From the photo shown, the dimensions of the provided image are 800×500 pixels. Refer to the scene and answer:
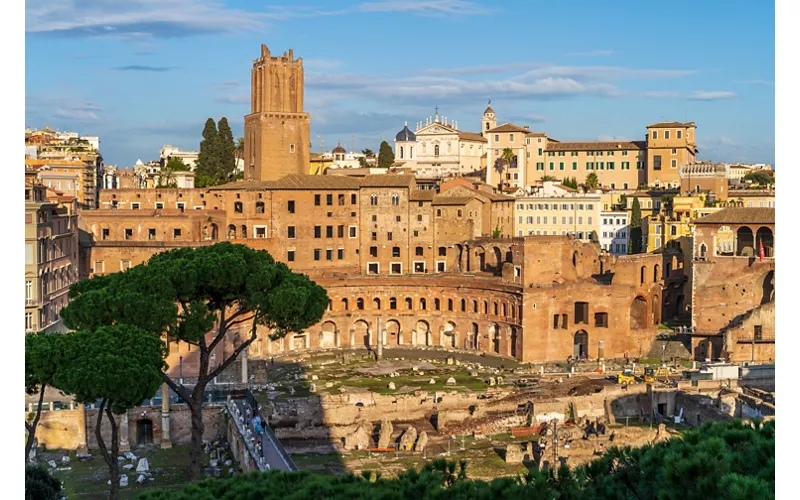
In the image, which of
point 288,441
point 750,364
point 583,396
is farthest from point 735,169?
point 288,441

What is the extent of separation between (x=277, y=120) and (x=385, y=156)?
29.3 metres

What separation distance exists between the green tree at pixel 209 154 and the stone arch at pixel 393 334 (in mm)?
23777

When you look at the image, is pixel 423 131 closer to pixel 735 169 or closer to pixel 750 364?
pixel 735 169

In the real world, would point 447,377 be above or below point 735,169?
below

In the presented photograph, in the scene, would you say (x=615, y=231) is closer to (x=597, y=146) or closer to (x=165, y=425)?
(x=597, y=146)

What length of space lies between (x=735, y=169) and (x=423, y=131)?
Result: 27889 millimetres

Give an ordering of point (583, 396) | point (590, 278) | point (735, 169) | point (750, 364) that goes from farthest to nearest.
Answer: point (735, 169)
point (590, 278)
point (750, 364)
point (583, 396)

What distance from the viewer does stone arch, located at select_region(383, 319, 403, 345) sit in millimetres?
54188

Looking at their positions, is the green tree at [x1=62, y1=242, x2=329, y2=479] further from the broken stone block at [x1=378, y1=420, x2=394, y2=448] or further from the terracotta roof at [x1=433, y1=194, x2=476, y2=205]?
the terracotta roof at [x1=433, y1=194, x2=476, y2=205]

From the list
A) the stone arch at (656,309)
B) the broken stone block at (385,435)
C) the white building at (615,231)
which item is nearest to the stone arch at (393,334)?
the stone arch at (656,309)

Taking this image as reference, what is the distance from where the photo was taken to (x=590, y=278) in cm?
5325

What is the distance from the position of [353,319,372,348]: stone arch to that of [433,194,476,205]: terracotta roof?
30.6ft

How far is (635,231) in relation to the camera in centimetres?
6525

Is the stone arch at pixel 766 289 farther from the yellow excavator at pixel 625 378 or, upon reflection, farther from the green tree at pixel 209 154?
the green tree at pixel 209 154
